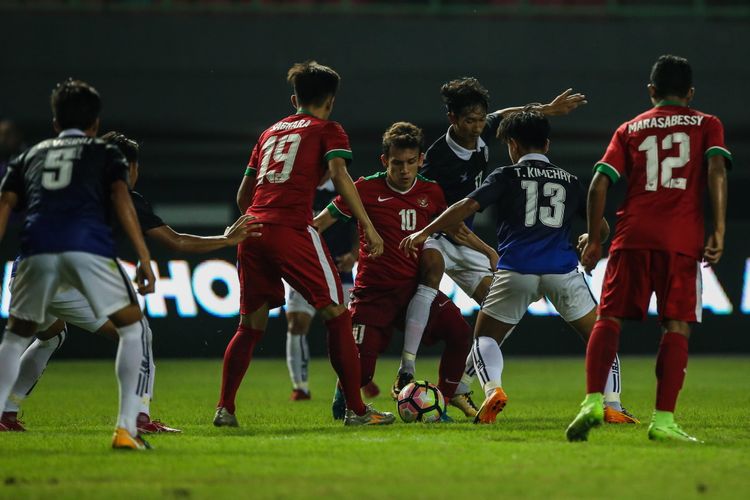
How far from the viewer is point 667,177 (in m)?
6.59

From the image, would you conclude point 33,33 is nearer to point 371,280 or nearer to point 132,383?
point 371,280

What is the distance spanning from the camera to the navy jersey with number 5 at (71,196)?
609 cm

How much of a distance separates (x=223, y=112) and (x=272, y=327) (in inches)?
230

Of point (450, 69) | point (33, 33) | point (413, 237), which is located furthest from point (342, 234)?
point (33, 33)

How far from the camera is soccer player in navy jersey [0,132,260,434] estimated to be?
7.16 metres

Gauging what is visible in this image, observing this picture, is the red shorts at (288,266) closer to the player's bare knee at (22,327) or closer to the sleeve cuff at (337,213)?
the sleeve cuff at (337,213)

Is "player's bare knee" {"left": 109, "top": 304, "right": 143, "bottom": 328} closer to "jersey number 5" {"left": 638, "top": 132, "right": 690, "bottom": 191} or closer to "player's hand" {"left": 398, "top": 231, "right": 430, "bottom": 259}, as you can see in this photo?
"player's hand" {"left": 398, "top": 231, "right": 430, "bottom": 259}

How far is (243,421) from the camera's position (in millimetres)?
8344

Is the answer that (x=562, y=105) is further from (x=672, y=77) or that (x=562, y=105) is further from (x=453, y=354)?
(x=672, y=77)

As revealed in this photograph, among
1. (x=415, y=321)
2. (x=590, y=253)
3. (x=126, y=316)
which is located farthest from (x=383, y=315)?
(x=126, y=316)

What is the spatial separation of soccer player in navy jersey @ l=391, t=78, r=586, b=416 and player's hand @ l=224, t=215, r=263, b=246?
4.82 ft

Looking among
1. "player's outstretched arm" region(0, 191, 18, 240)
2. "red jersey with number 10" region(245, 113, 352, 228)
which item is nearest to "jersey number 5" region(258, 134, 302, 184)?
"red jersey with number 10" region(245, 113, 352, 228)

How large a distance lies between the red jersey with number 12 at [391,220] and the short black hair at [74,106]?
7.57ft

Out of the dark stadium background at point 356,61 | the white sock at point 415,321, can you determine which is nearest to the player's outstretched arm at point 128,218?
the white sock at point 415,321
